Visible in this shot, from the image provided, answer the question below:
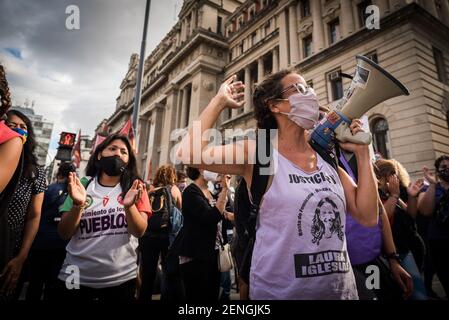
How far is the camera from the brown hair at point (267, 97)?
188cm

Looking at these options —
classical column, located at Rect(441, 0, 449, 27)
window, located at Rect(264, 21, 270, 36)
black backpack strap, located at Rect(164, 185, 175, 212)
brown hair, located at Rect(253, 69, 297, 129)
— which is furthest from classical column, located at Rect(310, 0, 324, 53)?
brown hair, located at Rect(253, 69, 297, 129)

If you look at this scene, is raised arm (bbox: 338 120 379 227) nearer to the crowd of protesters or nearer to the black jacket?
the crowd of protesters

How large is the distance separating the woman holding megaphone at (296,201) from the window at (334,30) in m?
18.0

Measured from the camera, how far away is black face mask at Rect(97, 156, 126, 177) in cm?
256

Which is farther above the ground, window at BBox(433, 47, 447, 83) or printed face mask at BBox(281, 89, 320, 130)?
window at BBox(433, 47, 447, 83)

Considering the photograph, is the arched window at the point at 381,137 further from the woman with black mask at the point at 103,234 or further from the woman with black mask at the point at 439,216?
the woman with black mask at the point at 103,234

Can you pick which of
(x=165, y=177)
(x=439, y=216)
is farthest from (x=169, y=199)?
(x=439, y=216)

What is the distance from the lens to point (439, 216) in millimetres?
3385

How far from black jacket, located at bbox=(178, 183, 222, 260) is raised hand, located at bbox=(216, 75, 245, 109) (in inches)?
66.8

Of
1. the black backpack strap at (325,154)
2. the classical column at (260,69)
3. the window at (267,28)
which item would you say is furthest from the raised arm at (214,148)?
the window at (267,28)

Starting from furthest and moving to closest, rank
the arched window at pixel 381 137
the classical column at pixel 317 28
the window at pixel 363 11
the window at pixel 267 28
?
1. the window at pixel 267 28
2. the classical column at pixel 317 28
3. the window at pixel 363 11
4. the arched window at pixel 381 137

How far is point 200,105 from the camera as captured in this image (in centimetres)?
2483

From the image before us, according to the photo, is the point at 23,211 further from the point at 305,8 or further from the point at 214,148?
the point at 305,8

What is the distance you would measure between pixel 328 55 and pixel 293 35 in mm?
4680
